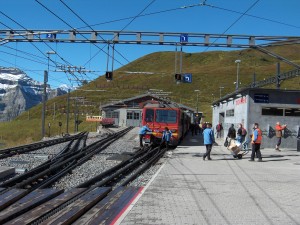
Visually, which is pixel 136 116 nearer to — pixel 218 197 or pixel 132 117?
pixel 132 117

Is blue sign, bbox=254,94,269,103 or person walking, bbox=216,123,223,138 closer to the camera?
blue sign, bbox=254,94,269,103

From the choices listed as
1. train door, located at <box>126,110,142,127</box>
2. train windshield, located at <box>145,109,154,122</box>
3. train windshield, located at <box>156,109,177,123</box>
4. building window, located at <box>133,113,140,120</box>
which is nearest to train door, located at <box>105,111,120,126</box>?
train door, located at <box>126,110,142,127</box>

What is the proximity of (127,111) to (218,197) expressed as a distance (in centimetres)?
6864

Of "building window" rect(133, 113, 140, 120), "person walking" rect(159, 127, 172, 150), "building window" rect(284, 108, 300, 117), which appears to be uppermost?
"building window" rect(133, 113, 140, 120)

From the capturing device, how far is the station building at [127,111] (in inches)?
3061

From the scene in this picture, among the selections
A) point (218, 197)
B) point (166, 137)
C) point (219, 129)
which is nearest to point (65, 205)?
point (218, 197)

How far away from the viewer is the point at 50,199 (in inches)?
388

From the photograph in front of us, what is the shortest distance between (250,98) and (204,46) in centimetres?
642

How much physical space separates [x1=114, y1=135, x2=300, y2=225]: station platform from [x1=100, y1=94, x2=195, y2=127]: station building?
197 ft

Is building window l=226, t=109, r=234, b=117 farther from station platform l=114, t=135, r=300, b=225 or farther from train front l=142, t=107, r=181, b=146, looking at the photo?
station platform l=114, t=135, r=300, b=225

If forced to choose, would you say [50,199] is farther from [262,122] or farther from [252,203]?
[262,122]

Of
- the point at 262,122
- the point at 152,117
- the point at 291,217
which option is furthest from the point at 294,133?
the point at 291,217

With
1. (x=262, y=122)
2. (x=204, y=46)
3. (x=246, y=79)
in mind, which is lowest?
(x=262, y=122)

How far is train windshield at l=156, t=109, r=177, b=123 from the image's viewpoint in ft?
98.2
